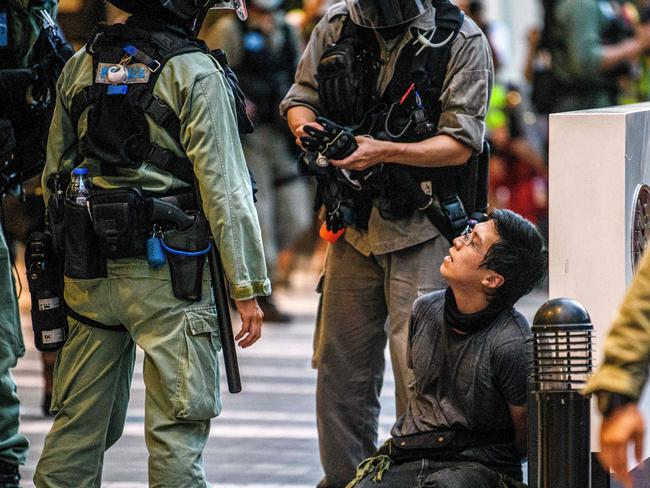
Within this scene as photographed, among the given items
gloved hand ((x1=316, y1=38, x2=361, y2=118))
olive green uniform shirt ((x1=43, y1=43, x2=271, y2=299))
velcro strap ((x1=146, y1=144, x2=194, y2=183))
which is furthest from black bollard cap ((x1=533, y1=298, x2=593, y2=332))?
gloved hand ((x1=316, y1=38, x2=361, y2=118))

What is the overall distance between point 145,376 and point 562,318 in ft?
4.54

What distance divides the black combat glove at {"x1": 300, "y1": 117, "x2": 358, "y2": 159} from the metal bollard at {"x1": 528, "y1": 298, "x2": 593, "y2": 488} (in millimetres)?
1131

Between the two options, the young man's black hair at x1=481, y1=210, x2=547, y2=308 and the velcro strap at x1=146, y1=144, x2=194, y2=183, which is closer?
the velcro strap at x1=146, y1=144, x2=194, y2=183

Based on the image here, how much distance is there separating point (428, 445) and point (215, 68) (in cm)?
146

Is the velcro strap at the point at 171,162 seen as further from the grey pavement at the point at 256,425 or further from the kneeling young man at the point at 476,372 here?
the grey pavement at the point at 256,425

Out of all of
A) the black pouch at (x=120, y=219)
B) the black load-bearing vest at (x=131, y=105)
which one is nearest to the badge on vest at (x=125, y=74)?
the black load-bearing vest at (x=131, y=105)

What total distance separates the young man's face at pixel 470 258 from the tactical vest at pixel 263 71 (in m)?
5.70

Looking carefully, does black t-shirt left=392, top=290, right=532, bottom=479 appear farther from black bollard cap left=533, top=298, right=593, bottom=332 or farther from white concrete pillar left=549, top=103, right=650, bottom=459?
black bollard cap left=533, top=298, right=593, bottom=332

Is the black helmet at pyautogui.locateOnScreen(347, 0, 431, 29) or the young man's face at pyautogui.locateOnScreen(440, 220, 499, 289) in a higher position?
the black helmet at pyautogui.locateOnScreen(347, 0, 431, 29)

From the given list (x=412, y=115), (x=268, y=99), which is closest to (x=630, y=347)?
(x=412, y=115)

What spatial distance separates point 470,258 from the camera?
501cm

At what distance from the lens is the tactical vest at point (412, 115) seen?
545 centimetres

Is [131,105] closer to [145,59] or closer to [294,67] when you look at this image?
[145,59]

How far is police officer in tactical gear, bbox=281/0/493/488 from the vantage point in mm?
5410
